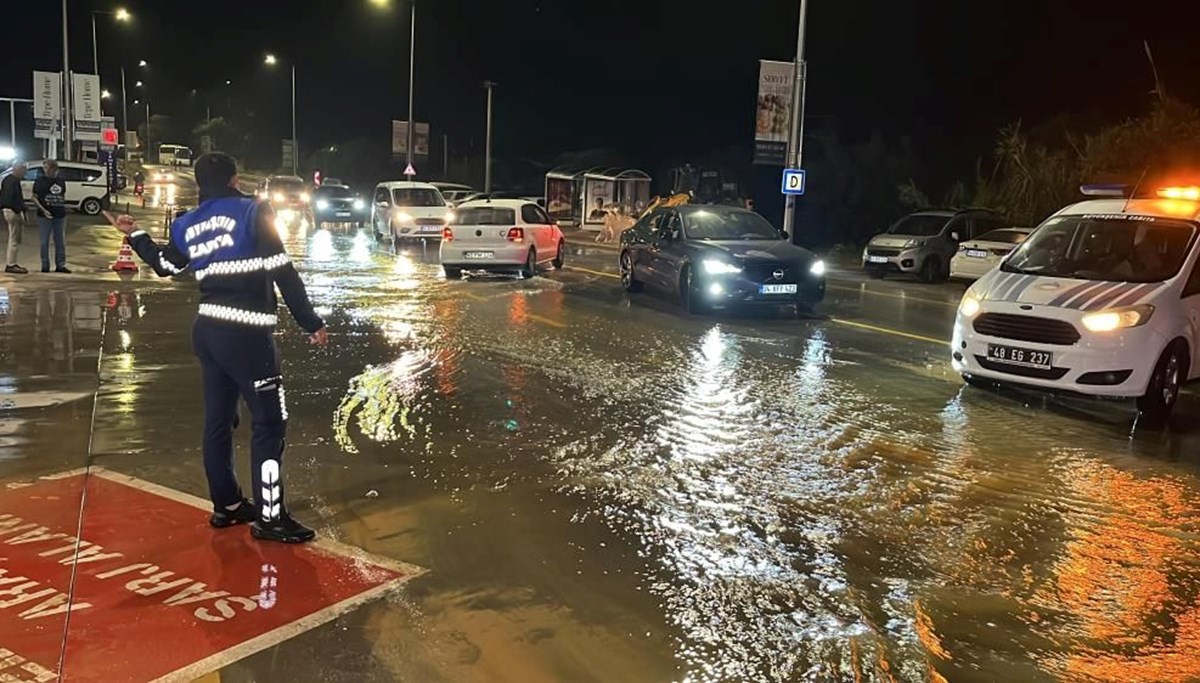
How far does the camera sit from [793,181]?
69.4ft

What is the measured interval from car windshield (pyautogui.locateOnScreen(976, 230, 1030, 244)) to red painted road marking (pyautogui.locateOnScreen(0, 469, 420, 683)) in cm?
1833

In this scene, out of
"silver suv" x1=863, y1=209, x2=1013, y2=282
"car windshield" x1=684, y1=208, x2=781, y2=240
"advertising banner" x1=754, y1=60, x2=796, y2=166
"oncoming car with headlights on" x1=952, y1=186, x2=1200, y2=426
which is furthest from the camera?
"silver suv" x1=863, y1=209, x2=1013, y2=282

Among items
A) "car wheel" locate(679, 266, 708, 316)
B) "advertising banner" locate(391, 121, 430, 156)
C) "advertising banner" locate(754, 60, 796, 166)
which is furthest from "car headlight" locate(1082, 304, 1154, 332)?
"advertising banner" locate(391, 121, 430, 156)

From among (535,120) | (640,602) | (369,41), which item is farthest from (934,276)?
(369,41)

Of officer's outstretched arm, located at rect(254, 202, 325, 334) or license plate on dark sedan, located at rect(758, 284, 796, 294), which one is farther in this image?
license plate on dark sedan, located at rect(758, 284, 796, 294)

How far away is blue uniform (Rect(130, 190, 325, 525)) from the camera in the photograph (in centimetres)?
516

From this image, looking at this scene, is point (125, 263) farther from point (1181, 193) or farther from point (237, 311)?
point (1181, 193)

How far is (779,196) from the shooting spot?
125 feet

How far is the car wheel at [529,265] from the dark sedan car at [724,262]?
10.8 ft

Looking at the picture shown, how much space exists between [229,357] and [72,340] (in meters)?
6.80

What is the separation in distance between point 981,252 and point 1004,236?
89cm

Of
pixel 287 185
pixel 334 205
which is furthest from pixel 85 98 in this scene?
pixel 334 205

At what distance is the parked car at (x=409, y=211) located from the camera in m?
25.4

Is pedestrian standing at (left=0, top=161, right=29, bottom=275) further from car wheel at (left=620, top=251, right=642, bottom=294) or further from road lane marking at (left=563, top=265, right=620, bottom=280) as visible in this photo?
road lane marking at (left=563, top=265, right=620, bottom=280)
